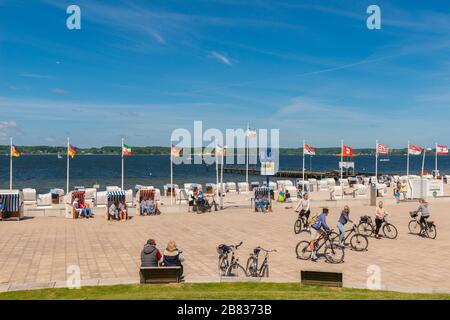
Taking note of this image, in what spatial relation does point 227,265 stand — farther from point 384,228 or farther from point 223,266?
point 384,228

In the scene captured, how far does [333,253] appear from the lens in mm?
15930

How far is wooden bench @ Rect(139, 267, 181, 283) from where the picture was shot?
11.6m

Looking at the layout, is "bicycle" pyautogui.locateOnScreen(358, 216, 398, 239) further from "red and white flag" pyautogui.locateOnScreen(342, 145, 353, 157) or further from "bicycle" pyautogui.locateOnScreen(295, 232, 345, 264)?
"red and white flag" pyautogui.locateOnScreen(342, 145, 353, 157)

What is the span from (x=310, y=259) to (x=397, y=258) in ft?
9.79

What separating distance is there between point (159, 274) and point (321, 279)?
13.0ft

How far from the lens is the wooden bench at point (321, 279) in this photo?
11406 mm

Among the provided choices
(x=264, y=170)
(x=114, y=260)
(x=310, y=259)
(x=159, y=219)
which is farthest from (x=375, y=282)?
(x=264, y=170)

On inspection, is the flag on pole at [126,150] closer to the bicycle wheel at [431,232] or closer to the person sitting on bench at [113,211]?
the person sitting on bench at [113,211]

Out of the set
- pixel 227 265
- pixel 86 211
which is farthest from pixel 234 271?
pixel 86 211

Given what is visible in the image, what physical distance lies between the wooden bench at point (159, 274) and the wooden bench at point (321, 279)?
3.13 m

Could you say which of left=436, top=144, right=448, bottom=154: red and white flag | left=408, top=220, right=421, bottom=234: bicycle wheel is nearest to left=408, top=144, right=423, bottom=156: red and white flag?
left=436, top=144, right=448, bottom=154: red and white flag

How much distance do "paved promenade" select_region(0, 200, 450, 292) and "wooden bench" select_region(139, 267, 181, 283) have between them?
0.50m

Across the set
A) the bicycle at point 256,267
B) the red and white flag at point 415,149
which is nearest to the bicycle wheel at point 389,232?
the bicycle at point 256,267
